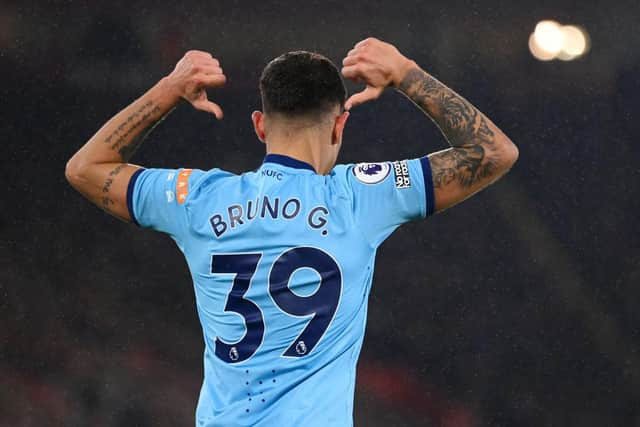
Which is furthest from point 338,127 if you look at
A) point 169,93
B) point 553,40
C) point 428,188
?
point 553,40

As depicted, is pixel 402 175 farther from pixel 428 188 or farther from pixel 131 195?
pixel 131 195

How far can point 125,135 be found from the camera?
1339 mm

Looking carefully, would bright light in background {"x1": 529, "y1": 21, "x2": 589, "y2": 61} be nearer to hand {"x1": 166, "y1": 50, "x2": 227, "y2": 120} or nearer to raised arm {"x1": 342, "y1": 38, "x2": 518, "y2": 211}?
raised arm {"x1": 342, "y1": 38, "x2": 518, "y2": 211}

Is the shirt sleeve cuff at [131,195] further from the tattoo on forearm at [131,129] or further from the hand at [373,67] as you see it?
the hand at [373,67]

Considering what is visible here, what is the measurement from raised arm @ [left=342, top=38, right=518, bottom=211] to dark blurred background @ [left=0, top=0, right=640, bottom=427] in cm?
212

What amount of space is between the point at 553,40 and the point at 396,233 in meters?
1.01

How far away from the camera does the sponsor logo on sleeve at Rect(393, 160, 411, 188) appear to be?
4.02 feet

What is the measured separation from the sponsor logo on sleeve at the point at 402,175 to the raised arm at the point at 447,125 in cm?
4

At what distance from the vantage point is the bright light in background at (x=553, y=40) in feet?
11.3

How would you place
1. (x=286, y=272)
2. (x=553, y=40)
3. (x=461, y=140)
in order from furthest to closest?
(x=553, y=40) < (x=461, y=140) < (x=286, y=272)

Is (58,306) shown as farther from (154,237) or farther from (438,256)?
(438,256)

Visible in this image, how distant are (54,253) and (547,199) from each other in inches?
79.4

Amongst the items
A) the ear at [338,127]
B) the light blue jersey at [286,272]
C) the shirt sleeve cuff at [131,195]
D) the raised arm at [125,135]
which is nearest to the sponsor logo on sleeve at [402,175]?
the light blue jersey at [286,272]

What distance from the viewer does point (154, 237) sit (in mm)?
3506
